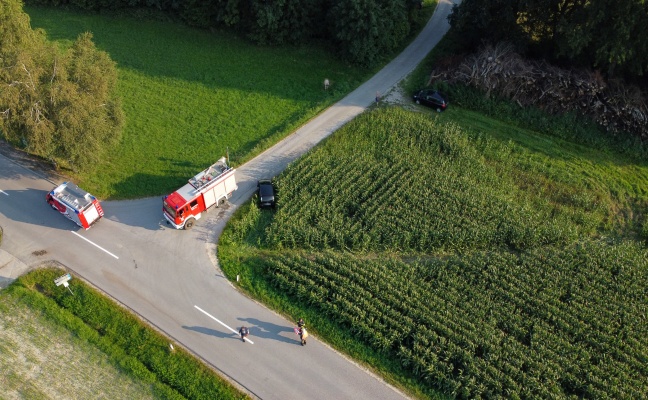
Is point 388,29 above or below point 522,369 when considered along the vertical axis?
above

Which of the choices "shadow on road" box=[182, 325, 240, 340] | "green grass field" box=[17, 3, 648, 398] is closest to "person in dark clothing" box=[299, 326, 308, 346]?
"green grass field" box=[17, 3, 648, 398]

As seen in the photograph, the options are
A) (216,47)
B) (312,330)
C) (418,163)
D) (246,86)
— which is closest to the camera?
(312,330)

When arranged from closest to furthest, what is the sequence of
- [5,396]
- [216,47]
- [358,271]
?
[5,396] < [358,271] < [216,47]

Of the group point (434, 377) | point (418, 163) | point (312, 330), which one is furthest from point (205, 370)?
point (418, 163)

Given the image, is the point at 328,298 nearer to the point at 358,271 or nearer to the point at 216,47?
the point at 358,271

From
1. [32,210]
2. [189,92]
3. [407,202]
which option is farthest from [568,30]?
[32,210]

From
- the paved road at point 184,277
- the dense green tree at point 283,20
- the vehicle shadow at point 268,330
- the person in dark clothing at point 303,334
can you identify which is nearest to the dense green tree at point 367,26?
the dense green tree at point 283,20
